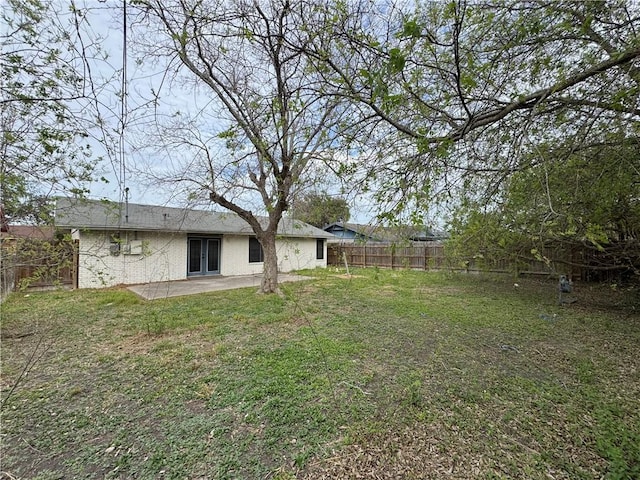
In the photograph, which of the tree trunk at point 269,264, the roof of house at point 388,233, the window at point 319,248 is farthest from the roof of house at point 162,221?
the roof of house at point 388,233

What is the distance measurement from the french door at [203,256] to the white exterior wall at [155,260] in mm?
206

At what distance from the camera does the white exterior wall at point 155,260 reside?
8400 mm

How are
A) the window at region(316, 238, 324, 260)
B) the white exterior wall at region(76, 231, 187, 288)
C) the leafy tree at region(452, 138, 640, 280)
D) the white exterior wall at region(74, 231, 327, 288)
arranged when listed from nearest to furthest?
the leafy tree at region(452, 138, 640, 280)
the white exterior wall at region(74, 231, 327, 288)
the white exterior wall at region(76, 231, 187, 288)
the window at region(316, 238, 324, 260)

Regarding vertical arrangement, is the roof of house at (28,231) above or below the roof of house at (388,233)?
above

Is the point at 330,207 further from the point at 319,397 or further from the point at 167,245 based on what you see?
the point at 167,245

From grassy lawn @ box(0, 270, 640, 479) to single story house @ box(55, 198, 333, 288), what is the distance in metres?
3.60

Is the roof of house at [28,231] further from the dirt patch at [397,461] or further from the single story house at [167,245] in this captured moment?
the dirt patch at [397,461]

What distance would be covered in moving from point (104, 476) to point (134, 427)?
1.62 feet

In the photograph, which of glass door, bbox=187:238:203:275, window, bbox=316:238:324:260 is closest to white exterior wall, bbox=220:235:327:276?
glass door, bbox=187:238:203:275

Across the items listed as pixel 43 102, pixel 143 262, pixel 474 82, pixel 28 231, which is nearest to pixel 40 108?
pixel 43 102

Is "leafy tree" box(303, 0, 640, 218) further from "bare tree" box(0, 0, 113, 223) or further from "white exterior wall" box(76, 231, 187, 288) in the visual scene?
"white exterior wall" box(76, 231, 187, 288)

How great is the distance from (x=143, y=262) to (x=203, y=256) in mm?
2155

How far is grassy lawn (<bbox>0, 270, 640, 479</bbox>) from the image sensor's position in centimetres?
197

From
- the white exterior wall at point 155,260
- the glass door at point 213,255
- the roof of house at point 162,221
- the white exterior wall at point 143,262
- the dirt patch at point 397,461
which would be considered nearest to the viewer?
the dirt patch at point 397,461
